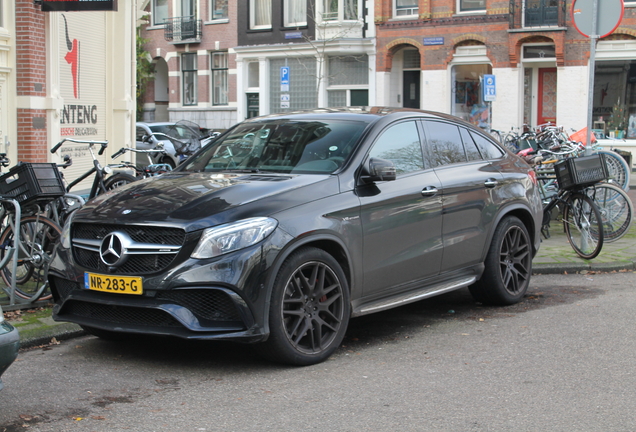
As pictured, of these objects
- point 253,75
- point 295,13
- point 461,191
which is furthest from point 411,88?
point 461,191

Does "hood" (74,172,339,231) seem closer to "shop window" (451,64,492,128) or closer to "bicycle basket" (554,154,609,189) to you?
"bicycle basket" (554,154,609,189)

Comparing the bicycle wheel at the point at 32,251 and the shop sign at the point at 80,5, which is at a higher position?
the shop sign at the point at 80,5

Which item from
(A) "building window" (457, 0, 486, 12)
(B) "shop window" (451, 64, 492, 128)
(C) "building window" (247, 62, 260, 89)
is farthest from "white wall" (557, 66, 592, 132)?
(C) "building window" (247, 62, 260, 89)

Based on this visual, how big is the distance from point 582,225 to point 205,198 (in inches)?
219

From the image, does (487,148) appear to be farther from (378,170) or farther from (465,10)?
(465,10)

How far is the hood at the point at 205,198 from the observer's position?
5.30 m

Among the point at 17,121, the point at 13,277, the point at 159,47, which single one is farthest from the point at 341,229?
the point at 159,47

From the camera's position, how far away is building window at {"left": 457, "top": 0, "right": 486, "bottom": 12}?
3144 cm

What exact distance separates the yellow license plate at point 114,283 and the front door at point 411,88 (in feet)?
97.5

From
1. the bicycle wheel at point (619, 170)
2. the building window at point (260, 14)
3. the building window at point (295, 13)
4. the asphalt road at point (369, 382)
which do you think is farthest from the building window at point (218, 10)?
the asphalt road at point (369, 382)

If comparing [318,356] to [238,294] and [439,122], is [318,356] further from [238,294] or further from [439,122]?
[439,122]

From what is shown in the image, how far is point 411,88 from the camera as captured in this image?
113ft

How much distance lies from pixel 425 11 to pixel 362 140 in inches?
1077

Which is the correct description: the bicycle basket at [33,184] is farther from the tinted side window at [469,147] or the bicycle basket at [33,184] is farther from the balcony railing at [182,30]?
the balcony railing at [182,30]
